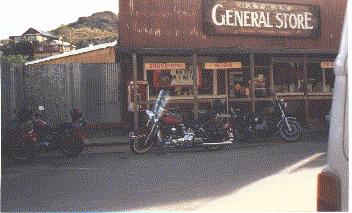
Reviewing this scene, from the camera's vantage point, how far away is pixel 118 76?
1508 centimetres

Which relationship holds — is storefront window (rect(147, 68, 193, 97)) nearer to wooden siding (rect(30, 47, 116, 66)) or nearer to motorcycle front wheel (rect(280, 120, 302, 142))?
wooden siding (rect(30, 47, 116, 66))

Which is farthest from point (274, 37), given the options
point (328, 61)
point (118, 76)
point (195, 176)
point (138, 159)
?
point (195, 176)

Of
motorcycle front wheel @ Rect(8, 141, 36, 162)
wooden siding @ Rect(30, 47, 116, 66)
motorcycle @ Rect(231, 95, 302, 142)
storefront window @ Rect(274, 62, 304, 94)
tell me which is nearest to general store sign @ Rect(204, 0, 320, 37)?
storefront window @ Rect(274, 62, 304, 94)

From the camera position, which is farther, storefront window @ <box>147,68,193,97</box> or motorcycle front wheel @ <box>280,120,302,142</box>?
storefront window @ <box>147,68,193,97</box>

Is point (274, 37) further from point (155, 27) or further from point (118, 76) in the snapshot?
point (118, 76)

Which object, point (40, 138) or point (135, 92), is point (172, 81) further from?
point (40, 138)

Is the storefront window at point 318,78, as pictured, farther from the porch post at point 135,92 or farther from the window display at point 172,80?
the porch post at point 135,92

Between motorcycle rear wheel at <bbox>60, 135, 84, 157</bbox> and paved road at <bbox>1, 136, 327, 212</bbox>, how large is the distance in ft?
0.58

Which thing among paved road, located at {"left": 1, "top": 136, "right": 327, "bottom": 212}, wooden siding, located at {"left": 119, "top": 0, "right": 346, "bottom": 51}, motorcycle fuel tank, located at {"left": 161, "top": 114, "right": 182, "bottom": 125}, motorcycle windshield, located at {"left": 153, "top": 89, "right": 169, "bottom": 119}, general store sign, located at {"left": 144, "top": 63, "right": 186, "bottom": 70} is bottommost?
paved road, located at {"left": 1, "top": 136, "right": 327, "bottom": 212}

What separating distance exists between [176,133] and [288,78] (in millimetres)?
7729

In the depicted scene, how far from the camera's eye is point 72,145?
414 inches

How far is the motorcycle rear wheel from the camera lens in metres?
10.4

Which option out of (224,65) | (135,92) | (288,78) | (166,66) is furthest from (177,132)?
(288,78)

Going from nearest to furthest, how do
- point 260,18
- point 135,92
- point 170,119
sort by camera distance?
point 170,119, point 135,92, point 260,18
